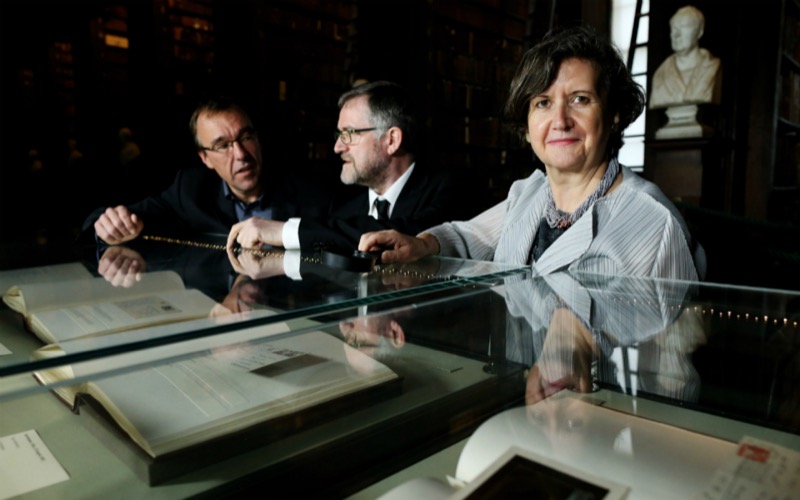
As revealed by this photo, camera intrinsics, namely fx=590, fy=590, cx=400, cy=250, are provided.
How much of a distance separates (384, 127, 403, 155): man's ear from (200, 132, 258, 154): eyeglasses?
21.8 inches

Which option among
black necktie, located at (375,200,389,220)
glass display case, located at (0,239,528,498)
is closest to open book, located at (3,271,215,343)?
glass display case, located at (0,239,528,498)

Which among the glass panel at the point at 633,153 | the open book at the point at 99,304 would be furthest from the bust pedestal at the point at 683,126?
the open book at the point at 99,304

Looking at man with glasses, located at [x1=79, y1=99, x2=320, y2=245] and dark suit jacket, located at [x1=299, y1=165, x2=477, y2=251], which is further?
man with glasses, located at [x1=79, y1=99, x2=320, y2=245]

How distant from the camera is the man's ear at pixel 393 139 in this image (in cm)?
228

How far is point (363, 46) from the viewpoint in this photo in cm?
485

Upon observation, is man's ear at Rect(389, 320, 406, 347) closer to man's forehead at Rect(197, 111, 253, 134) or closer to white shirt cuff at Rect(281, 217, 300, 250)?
white shirt cuff at Rect(281, 217, 300, 250)

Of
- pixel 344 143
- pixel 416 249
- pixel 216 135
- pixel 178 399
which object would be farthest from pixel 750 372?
pixel 216 135

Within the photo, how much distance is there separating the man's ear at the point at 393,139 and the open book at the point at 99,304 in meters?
1.40

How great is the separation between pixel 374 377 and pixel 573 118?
1014 mm

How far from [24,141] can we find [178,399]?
16.5 feet

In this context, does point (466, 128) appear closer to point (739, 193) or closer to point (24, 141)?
point (739, 193)

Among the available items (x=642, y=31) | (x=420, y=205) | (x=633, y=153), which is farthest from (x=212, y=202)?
(x=642, y=31)

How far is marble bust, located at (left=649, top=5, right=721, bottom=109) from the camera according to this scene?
3.84 meters

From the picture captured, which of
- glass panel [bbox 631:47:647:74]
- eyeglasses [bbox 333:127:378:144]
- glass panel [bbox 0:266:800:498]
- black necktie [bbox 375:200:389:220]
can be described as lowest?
glass panel [bbox 0:266:800:498]
